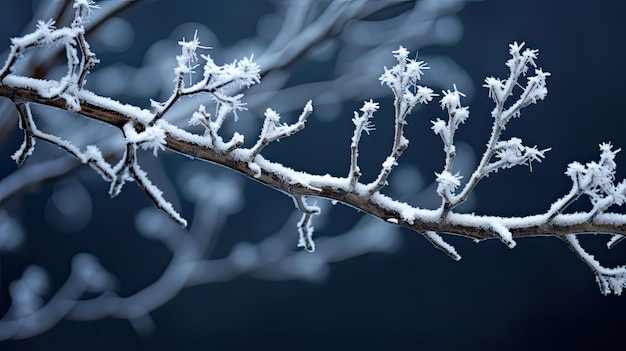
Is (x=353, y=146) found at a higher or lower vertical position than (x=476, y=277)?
lower

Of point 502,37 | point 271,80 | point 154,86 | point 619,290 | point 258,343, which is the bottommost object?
point 619,290

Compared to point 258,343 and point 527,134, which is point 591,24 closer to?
Result: point 527,134

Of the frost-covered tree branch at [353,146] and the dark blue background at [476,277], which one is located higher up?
the dark blue background at [476,277]

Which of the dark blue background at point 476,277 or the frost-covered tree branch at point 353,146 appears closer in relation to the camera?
the frost-covered tree branch at point 353,146

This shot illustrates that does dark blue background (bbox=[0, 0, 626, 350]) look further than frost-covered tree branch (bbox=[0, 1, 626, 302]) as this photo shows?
Yes

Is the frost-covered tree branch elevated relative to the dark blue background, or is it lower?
lower

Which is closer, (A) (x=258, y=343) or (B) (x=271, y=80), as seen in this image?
(B) (x=271, y=80)

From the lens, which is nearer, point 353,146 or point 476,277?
point 353,146

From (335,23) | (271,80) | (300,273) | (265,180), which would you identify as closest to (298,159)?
(300,273)
